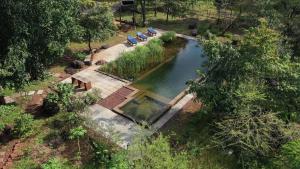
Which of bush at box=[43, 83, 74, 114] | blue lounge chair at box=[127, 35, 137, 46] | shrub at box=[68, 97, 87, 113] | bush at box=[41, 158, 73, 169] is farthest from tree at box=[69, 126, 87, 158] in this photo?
blue lounge chair at box=[127, 35, 137, 46]

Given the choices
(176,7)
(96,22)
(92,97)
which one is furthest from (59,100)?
(176,7)

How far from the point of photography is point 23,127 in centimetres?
1565

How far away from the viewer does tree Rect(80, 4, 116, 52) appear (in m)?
22.2

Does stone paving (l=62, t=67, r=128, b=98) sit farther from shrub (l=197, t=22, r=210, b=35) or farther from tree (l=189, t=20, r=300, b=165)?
shrub (l=197, t=22, r=210, b=35)

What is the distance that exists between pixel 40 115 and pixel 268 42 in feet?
41.8

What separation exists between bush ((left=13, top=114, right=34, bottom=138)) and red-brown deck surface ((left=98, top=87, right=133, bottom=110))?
4245 mm

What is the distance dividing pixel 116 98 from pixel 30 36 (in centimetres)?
629

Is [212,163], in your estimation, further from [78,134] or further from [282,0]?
[282,0]

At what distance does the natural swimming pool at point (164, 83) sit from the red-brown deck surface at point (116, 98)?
581 millimetres

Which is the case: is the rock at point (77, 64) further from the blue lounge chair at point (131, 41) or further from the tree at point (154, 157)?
the tree at point (154, 157)

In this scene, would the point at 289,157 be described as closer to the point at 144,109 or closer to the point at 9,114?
the point at 144,109

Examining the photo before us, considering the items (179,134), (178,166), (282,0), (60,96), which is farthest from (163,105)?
(282,0)

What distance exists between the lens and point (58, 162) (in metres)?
13.8

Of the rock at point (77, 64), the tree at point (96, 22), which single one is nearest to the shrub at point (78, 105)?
the rock at point (77, 64)
